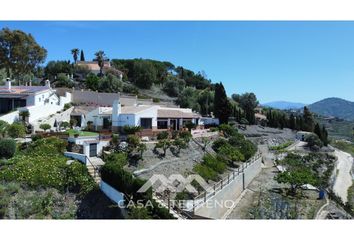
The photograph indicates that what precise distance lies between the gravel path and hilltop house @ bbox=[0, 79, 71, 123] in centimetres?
2331

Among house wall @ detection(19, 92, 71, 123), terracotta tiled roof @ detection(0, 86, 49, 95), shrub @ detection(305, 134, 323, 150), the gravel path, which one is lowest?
the gravel path

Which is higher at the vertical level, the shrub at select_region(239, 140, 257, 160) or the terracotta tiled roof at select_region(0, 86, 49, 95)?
the terracotta tiled roof at select_region(0, 86, 49, 95)

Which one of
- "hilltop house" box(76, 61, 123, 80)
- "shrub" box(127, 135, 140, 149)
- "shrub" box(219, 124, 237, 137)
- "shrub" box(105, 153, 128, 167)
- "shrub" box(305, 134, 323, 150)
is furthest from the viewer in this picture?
"hilltop house" box(76, 61, 123, 80)

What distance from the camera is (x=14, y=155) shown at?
53.6 ft

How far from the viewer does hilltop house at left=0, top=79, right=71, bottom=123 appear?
23391 millimetres

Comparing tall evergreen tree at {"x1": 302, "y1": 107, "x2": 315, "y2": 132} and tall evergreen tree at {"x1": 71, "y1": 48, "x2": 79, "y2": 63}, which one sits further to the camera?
tall evergreen tree at {"x1": 71, "y1": 48, "x2": 79, "y2": 63}

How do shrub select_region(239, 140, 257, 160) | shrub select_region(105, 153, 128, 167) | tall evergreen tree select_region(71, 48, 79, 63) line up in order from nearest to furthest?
1. shrub select_region(105, 153, 128, 167)
2. shrub select_region(239, 140, 257, 160)
3. tall evergreen tree select_region(71, 48, 79, 63)

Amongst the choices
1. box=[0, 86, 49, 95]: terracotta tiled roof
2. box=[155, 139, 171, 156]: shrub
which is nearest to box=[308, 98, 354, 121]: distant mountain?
box=[155, 139, 171, 156]: shrub

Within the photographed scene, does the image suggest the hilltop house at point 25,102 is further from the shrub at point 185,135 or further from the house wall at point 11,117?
the shrub at point 185,135

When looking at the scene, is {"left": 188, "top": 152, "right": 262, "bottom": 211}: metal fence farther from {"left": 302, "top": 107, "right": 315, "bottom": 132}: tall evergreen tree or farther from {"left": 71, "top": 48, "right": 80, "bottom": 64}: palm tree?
{"left": 71, "top": 48, "right": 80, "bottom": 64}: palm tree

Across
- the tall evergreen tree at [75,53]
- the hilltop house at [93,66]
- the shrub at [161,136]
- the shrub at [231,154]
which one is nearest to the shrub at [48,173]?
the shrub at [161,136]

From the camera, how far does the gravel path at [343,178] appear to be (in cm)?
2865
